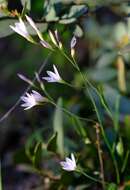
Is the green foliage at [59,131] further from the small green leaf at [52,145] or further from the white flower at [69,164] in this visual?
the white flower at [69,164]

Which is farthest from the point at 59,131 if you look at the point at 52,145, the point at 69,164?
the point at 69,164

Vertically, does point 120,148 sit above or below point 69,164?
below

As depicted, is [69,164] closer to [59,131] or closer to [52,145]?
[52,145]

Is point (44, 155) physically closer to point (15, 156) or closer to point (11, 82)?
point (15, 156)

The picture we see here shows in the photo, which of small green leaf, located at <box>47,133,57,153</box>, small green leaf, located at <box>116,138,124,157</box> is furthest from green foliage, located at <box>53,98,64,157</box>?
small green leaf, located at <box>116,138,124,157</box>

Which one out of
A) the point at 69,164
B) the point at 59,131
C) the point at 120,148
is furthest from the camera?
the point at 59,131

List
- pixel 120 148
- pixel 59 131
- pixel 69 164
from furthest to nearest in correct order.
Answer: pixel 59 131 < pixel 120 148 < pixel 69 164

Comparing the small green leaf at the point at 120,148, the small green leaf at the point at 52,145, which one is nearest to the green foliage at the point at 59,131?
the small green leaf at the point at 52,145

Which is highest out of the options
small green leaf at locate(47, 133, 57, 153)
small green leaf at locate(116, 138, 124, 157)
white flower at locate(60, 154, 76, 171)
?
white flower at locate(60, 154, 76, 171)

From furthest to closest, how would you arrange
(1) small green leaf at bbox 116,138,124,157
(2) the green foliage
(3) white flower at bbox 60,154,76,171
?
(2) the green foliage, (1) small green leaf at bbox 116,138,124,157, (3) white flower at bbox 60,154,76,171

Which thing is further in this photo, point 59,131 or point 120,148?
point 59,131

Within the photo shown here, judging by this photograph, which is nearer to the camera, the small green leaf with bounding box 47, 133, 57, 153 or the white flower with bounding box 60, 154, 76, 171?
the white flower with bounding box 60, 154, 76, 171

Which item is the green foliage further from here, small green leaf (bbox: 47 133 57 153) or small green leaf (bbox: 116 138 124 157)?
small green leaf (bbox: 116 138 124 157)
